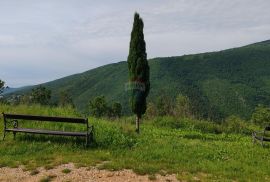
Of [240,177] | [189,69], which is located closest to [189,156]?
[240,177]

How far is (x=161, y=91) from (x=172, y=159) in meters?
138

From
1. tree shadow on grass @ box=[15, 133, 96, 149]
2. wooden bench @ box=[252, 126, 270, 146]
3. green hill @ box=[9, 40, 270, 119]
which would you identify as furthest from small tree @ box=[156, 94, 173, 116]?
green hill @ box=[9, 40, 270, 119]

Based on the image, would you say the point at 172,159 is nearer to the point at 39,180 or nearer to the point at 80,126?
the point at 39,180

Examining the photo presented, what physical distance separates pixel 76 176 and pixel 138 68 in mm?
12512

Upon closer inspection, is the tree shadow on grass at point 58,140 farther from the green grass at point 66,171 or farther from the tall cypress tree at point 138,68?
the tall cypress tree at point 138,68

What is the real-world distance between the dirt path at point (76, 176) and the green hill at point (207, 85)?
117051 mm

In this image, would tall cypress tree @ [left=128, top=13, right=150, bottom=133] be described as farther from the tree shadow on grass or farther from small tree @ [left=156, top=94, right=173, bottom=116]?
small tree @ [left=156, top=94, right=173, bottom=116]

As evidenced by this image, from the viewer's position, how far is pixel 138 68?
71.5 ft

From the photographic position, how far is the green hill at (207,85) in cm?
14062

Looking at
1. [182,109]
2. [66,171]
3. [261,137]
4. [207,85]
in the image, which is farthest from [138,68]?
[207,85]

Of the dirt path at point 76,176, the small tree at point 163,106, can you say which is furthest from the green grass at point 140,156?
the small tree at point 163,106

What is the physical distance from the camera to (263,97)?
152000mm

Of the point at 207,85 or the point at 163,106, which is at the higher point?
the point at 207,85

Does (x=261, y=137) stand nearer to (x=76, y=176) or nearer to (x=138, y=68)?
(x=138, y=68)
